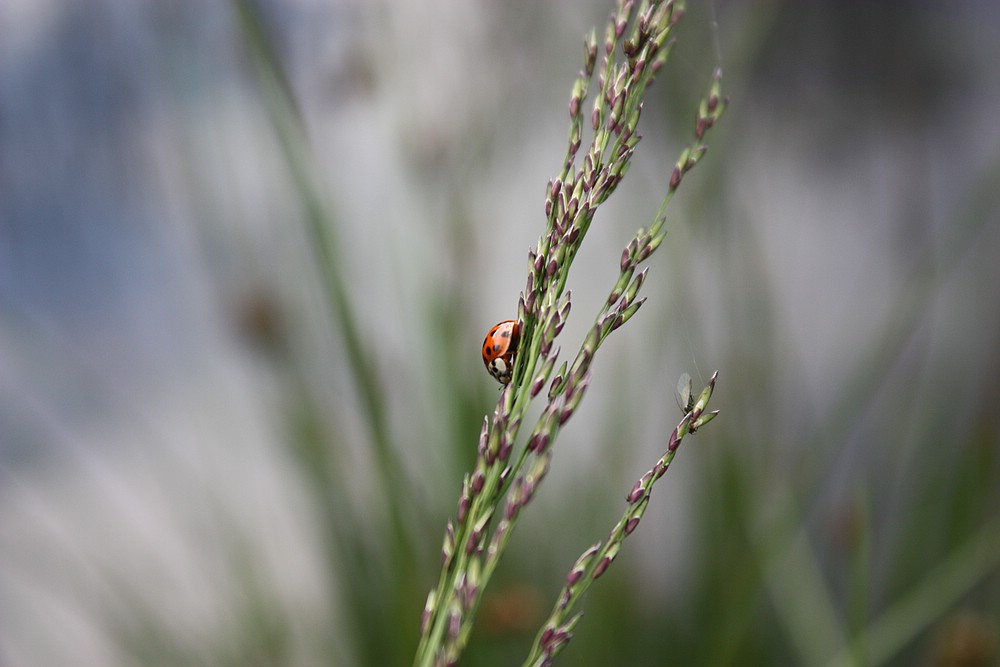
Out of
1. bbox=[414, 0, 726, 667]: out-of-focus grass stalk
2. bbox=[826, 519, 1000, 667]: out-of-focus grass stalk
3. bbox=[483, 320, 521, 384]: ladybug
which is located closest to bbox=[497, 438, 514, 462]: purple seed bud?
bbox=[414, 0, 726, 667]: out-of-focus grass stalk

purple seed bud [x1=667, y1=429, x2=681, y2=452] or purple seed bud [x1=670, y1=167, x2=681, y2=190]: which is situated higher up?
purple seed bud [x1=670, y1=167, x2=681, y2=190]

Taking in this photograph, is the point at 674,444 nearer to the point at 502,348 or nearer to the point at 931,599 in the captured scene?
the point at 502,348

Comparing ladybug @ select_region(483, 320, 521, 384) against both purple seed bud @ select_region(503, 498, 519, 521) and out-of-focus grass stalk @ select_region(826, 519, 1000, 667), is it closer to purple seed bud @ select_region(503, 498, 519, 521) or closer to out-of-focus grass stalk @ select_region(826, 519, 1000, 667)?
purple seed bud @ select_region(503, 498, 519, 521)

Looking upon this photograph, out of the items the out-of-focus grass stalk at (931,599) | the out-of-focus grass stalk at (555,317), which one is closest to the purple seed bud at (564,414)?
the out-of-focus grass stalk at (555,317)

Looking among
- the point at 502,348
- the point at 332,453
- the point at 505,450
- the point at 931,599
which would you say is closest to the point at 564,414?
the point at 505,450

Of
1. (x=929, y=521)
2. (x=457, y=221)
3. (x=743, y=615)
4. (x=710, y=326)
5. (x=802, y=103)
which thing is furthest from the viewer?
(x=802, y=103)

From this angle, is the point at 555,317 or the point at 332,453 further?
the point at 332,453

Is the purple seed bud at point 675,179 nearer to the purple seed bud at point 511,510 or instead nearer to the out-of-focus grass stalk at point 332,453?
the purple seed bud at point 511,510

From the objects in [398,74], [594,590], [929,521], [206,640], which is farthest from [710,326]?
[206,640]

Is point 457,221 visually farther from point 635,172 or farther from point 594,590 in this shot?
point 594,590
